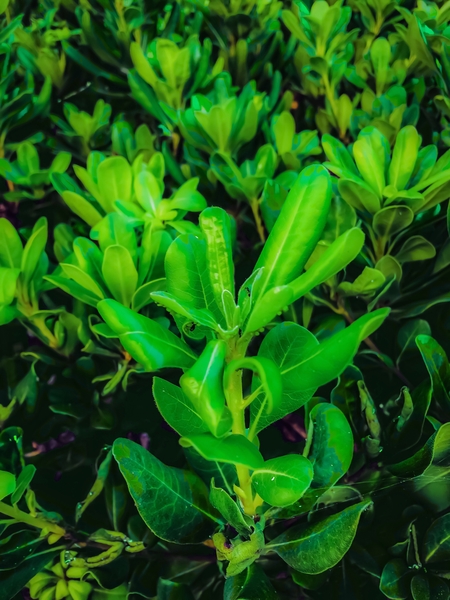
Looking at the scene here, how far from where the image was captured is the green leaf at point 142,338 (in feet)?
1.68

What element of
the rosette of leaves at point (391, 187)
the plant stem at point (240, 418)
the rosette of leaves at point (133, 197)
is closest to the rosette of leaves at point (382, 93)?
the rosette of leaves at point (391, 187)

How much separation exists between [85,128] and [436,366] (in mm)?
791

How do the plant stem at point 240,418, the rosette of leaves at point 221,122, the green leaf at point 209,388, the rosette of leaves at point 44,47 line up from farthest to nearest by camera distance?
the rosette of leaves at point 44,47
the rosette of leaves at point 221,122
the plant stem at point 240,418
the green leaf at point 209,388

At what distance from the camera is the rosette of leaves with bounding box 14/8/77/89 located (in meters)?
1.15

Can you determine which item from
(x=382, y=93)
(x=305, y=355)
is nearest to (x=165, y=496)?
(x=305, y=355)

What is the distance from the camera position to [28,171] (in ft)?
3.24

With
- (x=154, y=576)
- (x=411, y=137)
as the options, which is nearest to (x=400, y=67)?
(x=411, y=137)

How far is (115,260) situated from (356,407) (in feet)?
1.30

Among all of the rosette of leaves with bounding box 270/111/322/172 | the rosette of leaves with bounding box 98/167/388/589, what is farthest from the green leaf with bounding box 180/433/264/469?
the rosette of leaves with bounding box 270/111/322/172

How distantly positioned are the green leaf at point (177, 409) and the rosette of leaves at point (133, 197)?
0.86 ft

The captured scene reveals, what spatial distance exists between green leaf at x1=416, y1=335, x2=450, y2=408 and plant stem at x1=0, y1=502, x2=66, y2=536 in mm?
538

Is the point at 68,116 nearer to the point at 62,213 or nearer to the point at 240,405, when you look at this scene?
the point at 62,213

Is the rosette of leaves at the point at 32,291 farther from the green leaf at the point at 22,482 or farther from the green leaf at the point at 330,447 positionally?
the green leaf at the point at 330,447

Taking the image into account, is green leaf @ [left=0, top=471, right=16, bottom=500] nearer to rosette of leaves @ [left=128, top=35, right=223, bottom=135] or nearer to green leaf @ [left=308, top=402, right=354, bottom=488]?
green leaf @ [left=308, top=402, right=354, bottom=488]
